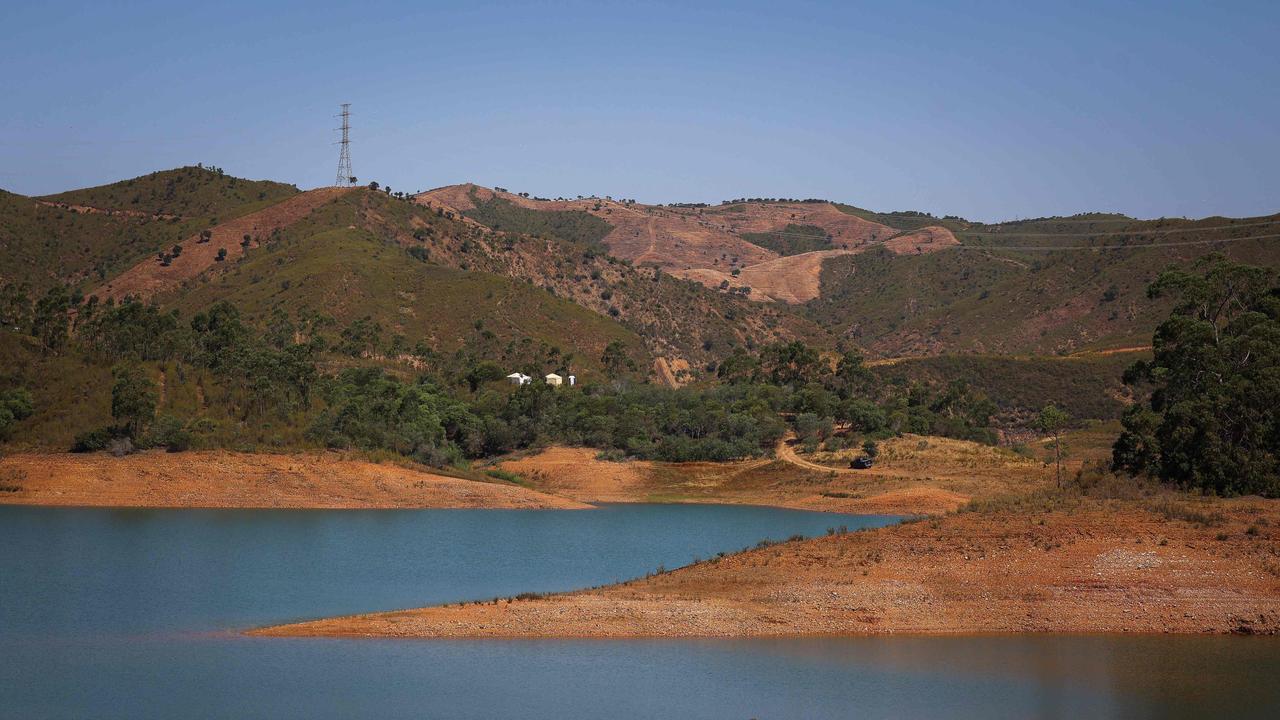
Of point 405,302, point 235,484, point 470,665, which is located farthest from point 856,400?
point 470,665

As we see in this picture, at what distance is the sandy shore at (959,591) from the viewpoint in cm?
3125

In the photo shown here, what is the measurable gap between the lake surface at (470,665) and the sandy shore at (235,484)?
20409 millimetres

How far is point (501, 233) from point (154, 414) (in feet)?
303

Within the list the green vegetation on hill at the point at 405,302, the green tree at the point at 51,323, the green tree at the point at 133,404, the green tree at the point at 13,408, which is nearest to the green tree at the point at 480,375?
the green vegetation on hill at the point at 405,302

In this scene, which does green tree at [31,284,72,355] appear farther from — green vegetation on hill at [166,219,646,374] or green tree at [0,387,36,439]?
green vegetation on hill at [166,219,646,374]

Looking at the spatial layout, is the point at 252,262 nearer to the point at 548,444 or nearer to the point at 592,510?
the point at 548,444

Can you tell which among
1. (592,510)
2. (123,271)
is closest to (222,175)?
(123,271)

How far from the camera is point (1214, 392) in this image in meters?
45.2

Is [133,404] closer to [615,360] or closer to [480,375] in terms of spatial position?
[480,375]

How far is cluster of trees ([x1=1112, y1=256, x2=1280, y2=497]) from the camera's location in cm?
4228

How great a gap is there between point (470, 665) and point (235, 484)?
40.9m

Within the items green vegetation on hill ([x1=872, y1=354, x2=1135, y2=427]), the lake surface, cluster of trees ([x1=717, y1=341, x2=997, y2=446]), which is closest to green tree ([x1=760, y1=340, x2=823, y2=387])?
cluster of trees ([x1=717, y1=341, x2=997, y2=446])

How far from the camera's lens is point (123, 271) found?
129750 millimetres

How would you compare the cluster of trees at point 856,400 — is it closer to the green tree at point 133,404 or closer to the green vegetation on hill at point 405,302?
the green vegetation on hill at point 405,302
